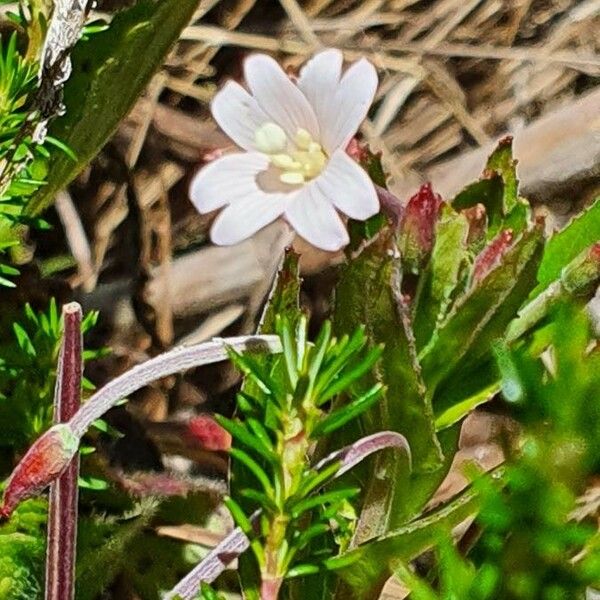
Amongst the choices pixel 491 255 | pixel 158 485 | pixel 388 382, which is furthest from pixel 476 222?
pixel 158 485

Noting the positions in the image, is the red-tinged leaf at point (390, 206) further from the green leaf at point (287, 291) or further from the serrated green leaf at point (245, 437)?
the serrated green leaf at point (245, 437)

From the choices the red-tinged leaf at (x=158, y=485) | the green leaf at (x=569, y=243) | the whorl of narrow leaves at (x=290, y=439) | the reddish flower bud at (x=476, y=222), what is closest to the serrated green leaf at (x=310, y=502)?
the whorl of narrow leaves at (x=290, y=439)

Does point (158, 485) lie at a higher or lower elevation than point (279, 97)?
lower

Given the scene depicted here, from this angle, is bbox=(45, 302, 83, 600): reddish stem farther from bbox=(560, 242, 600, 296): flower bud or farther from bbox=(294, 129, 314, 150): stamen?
bbox=(560, 242, 600, 296): flower bud

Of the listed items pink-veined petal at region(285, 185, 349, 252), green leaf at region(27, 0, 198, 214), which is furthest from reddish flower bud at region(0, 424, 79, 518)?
green leaf at region(27, 0, 198, 214)

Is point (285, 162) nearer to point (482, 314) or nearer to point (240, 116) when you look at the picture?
point (240, 116)
